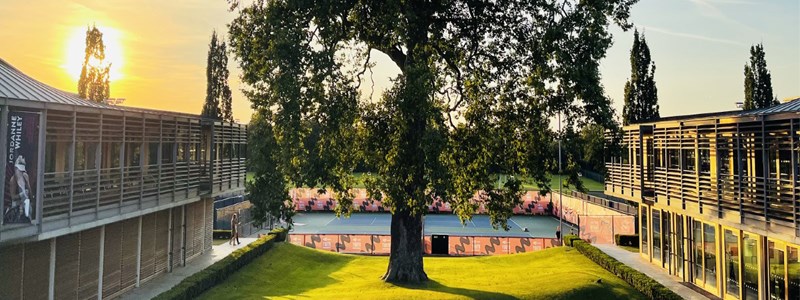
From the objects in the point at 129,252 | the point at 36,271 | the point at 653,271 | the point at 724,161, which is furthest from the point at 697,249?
the point at 36,271

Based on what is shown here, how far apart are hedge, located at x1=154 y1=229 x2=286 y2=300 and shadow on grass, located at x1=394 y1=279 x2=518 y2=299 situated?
7.86 meters

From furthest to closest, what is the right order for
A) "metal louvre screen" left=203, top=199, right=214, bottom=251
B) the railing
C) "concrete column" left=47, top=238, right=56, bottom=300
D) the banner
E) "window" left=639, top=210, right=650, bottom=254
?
the railing < "metal louvre screen" left=203, top=199, right=214, bottom=251 < "window" left=639, top=210, right=650, bottom=254 < "concrete column" left=47, top=238, right=56, bottom=300 < the banner

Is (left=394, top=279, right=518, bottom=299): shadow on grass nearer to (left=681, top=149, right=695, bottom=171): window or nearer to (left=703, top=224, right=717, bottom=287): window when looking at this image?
(left=703, top=224, right=717, bottom=287): window

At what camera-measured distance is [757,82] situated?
176ft

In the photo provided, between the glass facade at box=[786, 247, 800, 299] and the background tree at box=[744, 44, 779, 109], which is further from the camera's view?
the background tree at box=[744, 44, 779, 109]

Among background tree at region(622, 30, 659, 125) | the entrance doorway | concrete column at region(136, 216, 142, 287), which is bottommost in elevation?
the entrance doorway

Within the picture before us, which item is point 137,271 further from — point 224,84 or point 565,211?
point 224,84

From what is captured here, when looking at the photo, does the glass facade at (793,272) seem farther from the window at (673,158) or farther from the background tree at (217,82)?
the background tree at (217,82)

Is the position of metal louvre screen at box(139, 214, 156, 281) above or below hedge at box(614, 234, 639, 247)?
above

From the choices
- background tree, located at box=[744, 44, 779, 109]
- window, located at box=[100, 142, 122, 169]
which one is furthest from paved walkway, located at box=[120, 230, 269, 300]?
background tree, located at box=[744, 44, 779, 109]

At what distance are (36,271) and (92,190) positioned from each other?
10.1 feet

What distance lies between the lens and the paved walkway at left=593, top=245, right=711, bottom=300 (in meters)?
22.8

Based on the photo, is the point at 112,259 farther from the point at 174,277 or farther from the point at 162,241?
the point at 162,241

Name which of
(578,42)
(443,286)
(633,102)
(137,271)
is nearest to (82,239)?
(137,271)
